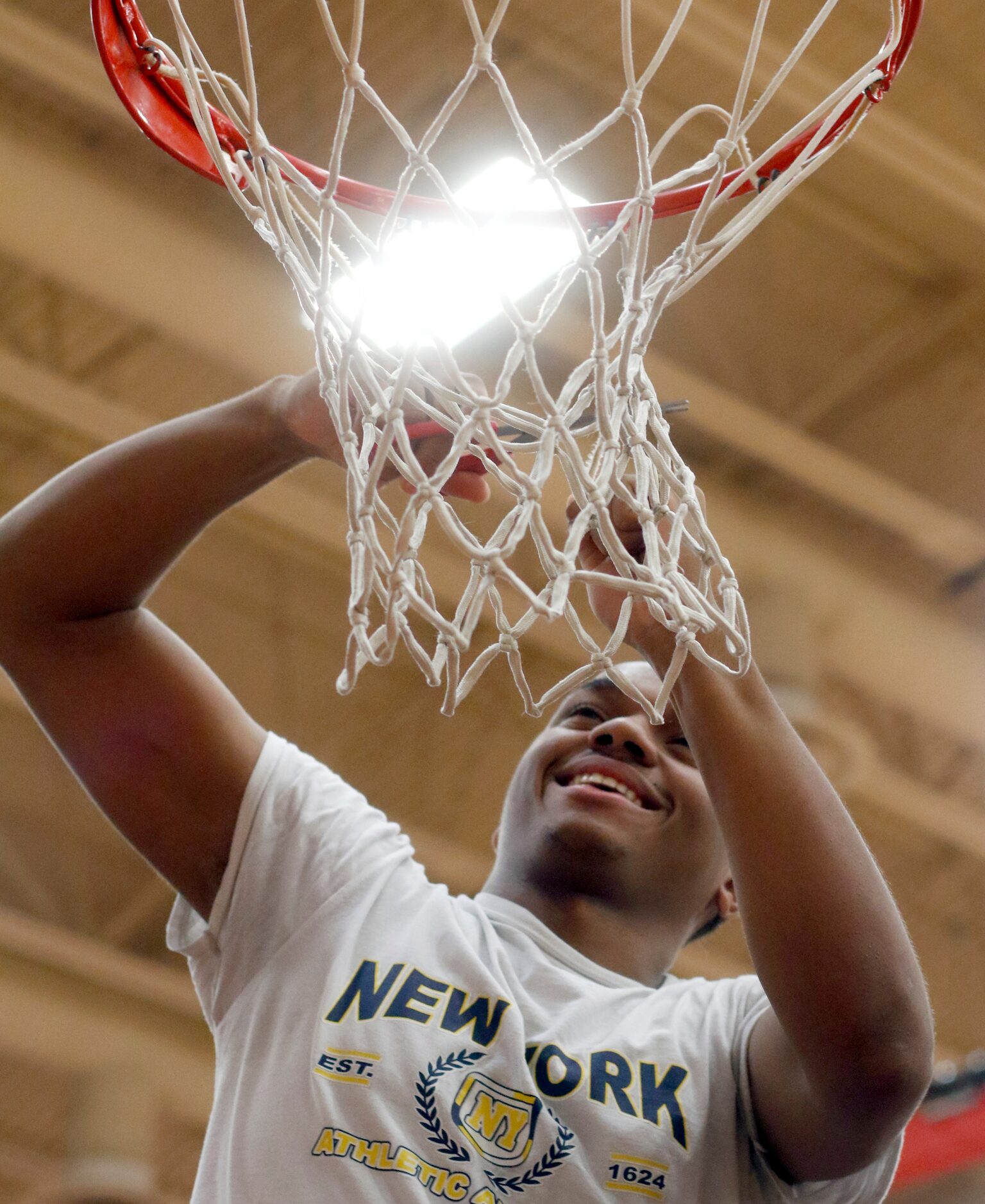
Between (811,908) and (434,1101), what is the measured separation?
414 millimetres

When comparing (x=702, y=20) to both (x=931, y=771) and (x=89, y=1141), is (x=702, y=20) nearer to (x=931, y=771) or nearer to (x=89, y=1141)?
(x=931, y=771)

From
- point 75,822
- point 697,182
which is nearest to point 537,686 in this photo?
point 75,822

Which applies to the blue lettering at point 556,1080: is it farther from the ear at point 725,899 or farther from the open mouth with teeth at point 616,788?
the ear at point 725,899

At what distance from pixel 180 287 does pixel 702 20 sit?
4.47 feet

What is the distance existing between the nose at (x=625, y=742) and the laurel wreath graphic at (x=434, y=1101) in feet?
1.76

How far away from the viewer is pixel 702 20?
11.8 ft

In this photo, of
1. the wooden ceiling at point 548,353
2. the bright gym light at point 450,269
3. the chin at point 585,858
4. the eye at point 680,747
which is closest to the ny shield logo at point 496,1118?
the chin at point 585,858

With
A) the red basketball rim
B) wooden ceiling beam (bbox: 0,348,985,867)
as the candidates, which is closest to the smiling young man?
the red basketball rim

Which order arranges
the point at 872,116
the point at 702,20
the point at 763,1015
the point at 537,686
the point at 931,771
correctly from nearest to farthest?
the point at 763,1015 → the point at 702,20 → the point at 872,116 → the point at 537,686 → the point at 931,771

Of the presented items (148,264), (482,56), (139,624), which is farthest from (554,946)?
(148,264)

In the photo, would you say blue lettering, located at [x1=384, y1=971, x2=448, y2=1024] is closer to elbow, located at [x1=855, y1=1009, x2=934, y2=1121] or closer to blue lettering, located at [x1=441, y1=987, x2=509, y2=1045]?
blue lettering, located at [x1=441, y1=987, x2=509, y2=1045]

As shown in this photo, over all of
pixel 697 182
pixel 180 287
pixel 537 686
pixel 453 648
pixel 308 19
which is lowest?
pixel 453 648

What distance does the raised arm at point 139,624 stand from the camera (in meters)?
1.82

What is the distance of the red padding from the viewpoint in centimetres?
503
